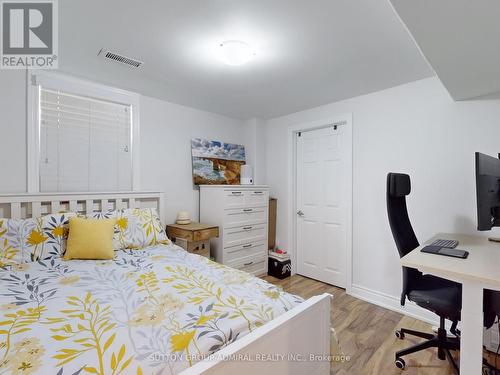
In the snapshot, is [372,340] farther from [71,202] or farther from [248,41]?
[71,202]

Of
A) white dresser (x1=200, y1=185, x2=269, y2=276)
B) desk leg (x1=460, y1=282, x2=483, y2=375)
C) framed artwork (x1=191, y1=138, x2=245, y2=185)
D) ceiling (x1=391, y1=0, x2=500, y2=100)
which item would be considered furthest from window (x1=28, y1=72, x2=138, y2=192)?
desk leg (x1=460, y1=282, x2=483, y2=375)

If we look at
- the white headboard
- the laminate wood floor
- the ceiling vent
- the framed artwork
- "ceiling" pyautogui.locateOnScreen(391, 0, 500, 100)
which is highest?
the ceiling vent

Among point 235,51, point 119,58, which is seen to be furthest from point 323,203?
point 119,58

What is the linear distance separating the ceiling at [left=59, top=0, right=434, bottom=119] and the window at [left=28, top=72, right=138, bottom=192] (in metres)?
0.22

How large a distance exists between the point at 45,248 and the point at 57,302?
0.91m

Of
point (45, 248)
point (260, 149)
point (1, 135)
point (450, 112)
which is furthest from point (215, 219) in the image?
point (450, 112)

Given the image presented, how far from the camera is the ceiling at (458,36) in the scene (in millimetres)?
1037

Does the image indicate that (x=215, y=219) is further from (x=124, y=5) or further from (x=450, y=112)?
(x=450, y=112)

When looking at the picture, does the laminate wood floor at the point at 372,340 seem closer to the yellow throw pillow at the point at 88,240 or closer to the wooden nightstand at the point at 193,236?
the wooden nightstand at the point at 193,236

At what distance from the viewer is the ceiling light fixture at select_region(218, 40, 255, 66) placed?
174 cm

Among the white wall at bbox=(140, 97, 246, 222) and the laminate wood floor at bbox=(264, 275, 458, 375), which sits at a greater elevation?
the white wall at bbox=(140, 97, 246, 222)

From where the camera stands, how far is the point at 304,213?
3.40 m

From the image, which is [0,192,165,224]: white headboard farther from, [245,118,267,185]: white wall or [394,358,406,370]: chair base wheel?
[394,358,406,370]: chair base wheel

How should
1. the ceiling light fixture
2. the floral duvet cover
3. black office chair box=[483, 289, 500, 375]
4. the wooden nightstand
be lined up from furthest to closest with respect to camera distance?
1. the wooden nightstand
2. the ceiling light fixture
3. black office chair box=[483, 289, 500, 375]
4. the floral duvet cover
